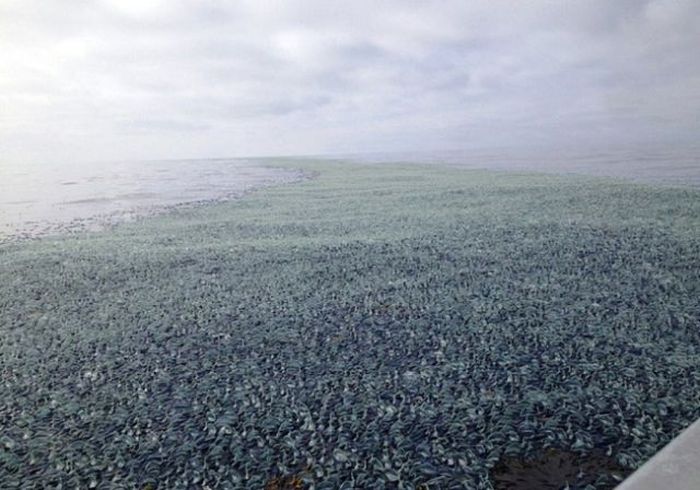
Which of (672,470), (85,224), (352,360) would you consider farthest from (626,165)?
(672,470)

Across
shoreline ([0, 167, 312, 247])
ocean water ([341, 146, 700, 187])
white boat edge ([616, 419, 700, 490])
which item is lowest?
shoreline ([0, 167, 312, 247])

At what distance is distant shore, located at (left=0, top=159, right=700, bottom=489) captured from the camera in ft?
18.8

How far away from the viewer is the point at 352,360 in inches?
321

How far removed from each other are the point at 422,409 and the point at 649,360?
3.88m

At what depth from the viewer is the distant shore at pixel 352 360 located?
5.73 m

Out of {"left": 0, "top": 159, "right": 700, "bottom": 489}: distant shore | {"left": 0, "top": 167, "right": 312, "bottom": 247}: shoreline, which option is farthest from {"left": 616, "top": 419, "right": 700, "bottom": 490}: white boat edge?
{"left": 0, "top": 167, "right": 312, "bottom": 247}: shoreline

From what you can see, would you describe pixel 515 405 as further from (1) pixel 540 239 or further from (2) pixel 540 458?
(1) pixel 540 239

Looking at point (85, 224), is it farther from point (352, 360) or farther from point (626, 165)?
point (626, 165)

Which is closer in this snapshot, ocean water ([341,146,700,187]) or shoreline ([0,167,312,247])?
shoreline ([0,167,312,247])

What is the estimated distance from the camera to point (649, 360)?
7.65 metres

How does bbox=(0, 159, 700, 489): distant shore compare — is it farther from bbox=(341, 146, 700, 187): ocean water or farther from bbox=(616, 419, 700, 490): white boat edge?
bbox=(341, 146, 700, 187): ocean water

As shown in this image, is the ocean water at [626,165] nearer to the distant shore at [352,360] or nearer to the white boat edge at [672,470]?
the distant shore at [352,360]

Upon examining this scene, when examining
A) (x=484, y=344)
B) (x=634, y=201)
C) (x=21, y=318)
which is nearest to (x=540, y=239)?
(x=484, y=344)

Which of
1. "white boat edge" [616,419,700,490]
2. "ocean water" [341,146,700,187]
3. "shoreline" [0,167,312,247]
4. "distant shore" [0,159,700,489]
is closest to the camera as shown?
"white boat edge" [616,419,700,490]
